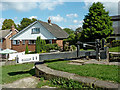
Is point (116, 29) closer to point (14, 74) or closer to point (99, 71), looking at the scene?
point (99, 71)

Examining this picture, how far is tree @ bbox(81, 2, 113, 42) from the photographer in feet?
57.9

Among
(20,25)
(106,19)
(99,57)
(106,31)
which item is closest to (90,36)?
(106,31)

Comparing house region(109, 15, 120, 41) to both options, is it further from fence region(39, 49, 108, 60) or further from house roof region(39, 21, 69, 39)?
fence region(39, 49, 108, 60)

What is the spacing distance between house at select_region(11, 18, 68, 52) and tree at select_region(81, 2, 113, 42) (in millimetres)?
6540

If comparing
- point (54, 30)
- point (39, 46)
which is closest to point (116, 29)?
point (54, 30)

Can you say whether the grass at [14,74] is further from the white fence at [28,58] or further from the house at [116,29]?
the house at [116,29]

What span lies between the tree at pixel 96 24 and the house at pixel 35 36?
6540 millimetres

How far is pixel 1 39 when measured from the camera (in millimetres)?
30625

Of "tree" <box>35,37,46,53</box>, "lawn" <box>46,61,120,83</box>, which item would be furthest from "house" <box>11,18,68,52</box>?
"lawn" <box>46,61,120,83</box>

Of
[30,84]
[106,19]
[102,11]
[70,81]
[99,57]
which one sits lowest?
[30,84]

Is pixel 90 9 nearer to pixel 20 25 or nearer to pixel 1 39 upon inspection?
pixel 1 39

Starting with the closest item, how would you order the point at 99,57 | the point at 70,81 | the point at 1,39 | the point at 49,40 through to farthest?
the point at 70,81
the point at 99,57
the point at 49,40
the point at 1,39

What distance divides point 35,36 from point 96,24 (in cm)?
1260

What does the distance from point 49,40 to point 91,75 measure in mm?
19793
